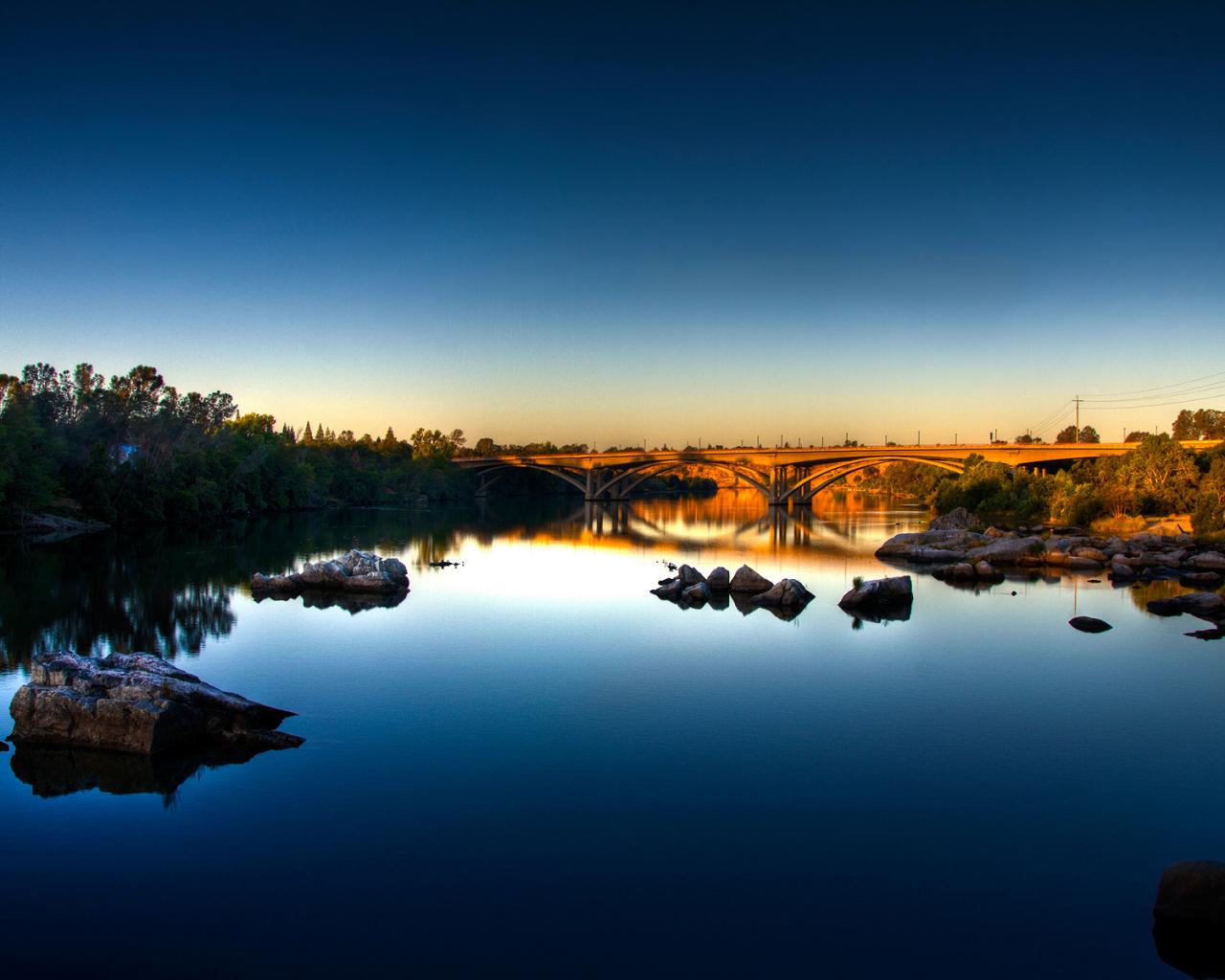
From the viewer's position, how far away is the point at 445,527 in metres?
61.4

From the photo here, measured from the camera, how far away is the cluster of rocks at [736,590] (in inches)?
1046

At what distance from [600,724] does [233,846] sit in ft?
20.3

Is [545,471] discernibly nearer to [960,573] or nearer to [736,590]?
Answer: [960,573]

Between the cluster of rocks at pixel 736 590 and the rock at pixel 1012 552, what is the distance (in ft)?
45.4

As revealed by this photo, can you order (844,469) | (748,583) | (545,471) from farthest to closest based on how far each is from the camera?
(545,471) → (844,469) → (748,583)

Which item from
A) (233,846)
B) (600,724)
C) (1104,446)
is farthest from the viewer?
(1104,446)

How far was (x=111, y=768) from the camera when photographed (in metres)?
11.8

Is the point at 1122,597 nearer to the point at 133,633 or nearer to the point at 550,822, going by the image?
the point at 550,822

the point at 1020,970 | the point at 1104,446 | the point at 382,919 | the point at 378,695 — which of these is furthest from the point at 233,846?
the point at 1104,446

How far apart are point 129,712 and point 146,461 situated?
50579 mm

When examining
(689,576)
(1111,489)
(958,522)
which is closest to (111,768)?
(689,576)

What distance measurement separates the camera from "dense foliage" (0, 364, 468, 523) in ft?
153

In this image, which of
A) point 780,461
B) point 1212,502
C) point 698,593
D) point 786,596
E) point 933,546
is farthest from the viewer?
point 780,461

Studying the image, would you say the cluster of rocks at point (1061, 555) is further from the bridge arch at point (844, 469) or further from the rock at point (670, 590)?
the bridge arch at point (844, 469)
